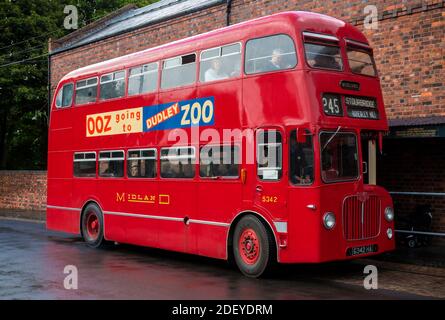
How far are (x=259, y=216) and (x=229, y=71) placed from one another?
109 inches

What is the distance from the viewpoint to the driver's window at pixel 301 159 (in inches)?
392

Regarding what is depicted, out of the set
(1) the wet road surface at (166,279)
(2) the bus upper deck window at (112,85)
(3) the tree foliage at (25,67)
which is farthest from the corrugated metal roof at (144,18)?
(1) the wet road surface at (166,279)

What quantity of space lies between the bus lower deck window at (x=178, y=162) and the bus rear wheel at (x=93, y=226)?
2.95m

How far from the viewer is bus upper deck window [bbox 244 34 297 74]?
33.8 ft

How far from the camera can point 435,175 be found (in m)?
14.3

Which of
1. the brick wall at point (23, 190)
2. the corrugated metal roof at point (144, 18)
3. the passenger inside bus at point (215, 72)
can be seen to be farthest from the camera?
the brick wall at point (23, 190)

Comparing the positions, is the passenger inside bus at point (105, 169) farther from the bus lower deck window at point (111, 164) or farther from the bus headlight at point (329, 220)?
the bus headlight at point (329, 220)

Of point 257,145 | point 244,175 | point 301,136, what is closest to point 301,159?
point 301,136

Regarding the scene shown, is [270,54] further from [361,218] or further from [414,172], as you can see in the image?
[414,172]

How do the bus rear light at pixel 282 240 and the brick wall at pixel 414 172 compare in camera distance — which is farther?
the brick wall at pixel 414 172

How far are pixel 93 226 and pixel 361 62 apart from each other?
26.1ft

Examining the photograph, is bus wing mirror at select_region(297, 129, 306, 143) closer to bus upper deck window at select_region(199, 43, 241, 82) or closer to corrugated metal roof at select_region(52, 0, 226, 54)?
bus upper deck window at select_region(199, 43, 241, 82)
